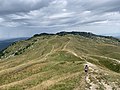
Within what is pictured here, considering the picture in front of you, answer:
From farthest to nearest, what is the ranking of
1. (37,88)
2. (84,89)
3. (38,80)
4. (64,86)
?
(38,80)
(37,88)
(64,86)
(84,89)

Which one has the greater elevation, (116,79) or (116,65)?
(116,79)

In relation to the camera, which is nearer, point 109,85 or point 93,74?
point 109,85

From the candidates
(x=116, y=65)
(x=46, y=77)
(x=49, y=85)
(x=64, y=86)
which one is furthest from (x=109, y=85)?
(x=116, y=65)

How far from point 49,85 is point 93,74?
1149cm

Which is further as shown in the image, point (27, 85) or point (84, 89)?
point (27, 85)

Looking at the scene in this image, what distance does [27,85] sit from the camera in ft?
178

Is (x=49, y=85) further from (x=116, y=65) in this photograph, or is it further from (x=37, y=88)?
(x=116, y=65)

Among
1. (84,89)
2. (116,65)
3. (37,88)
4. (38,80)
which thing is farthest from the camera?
(116,65)

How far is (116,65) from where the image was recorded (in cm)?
10650

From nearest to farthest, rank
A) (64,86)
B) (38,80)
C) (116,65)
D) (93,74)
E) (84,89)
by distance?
(84,89) < (64,86) < (93,74) < (38,80) < (116,65)

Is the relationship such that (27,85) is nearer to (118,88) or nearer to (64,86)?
(64,86)

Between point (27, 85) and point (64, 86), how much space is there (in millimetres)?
12514

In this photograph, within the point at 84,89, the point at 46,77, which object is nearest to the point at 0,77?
the point at 46,77

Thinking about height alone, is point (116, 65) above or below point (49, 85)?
below
